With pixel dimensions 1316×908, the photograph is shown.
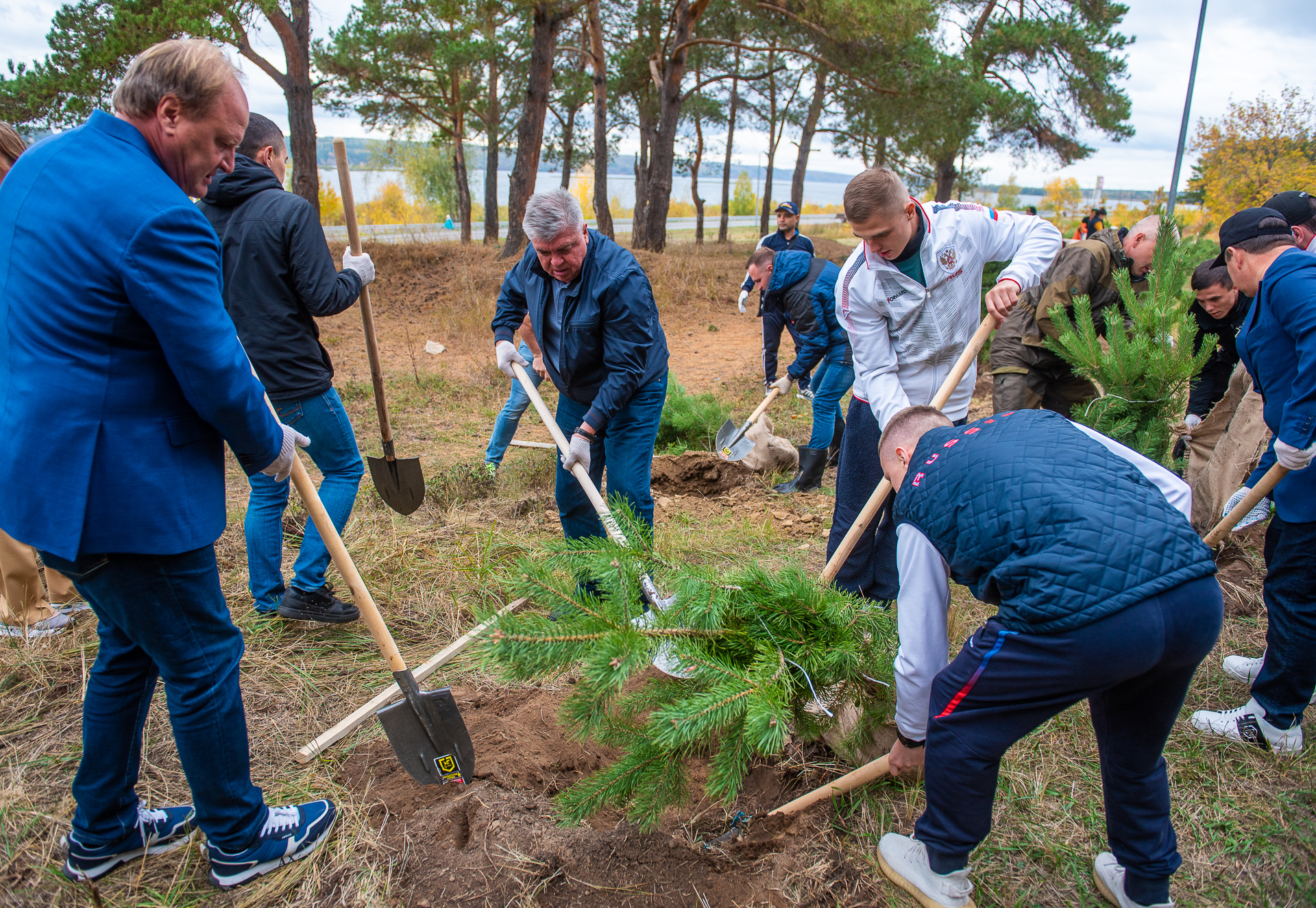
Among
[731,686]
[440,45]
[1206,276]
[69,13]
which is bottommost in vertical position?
[731,686]

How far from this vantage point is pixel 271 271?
2758 mm

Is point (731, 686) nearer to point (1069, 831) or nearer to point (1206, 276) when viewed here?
point (1069, 831)

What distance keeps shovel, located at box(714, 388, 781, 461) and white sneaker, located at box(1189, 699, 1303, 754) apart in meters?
3.31

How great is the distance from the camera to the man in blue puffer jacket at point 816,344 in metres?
5.03

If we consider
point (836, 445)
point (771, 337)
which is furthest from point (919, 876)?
point (771, 337)

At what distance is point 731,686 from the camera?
1.66m

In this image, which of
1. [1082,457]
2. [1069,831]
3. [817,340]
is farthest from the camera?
[817,340]

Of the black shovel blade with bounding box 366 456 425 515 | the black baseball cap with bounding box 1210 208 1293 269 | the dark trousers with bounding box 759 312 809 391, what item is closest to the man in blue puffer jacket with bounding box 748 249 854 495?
the dark trousers with bounding box 759 312 809 391

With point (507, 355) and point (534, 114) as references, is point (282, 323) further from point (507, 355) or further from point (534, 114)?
point (534, 114)

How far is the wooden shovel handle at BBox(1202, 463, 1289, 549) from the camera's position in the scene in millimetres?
2412

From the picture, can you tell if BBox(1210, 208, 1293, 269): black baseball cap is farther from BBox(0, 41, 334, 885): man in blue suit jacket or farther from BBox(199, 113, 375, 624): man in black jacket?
BBox(199, 113, 375, 624): man in black jacket

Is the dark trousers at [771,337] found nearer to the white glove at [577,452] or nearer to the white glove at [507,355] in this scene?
the white glove at [507,355]

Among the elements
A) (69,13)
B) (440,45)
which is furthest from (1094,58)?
(69,13)

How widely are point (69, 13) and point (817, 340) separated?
10167 millimetres
